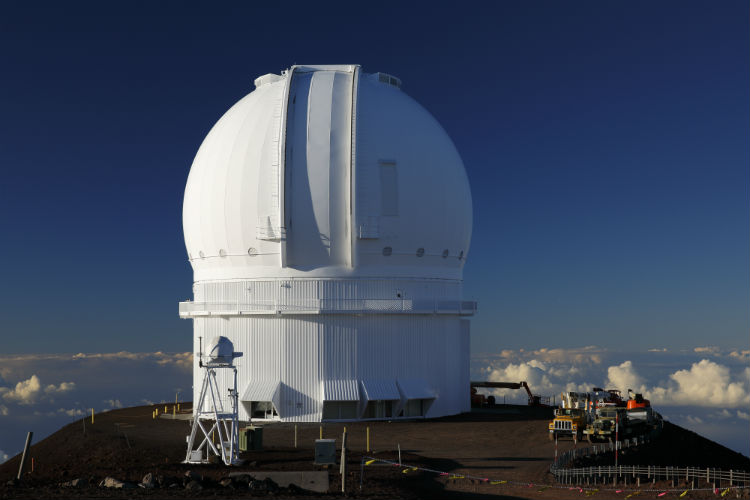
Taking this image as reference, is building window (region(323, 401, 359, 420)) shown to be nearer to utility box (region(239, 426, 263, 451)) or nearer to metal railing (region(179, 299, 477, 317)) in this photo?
metal railing (region(179, 299, 477, 317))

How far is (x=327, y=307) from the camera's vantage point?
35594 mm

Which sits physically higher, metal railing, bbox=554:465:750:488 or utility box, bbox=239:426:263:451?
utility box, bbox=239:426:263:451

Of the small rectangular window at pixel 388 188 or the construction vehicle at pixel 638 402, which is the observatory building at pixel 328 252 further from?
the construction vehicle at pixel 638 402

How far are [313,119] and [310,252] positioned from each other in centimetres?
583

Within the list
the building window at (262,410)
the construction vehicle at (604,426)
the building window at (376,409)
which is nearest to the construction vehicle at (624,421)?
the construction vehicle at (604,426)

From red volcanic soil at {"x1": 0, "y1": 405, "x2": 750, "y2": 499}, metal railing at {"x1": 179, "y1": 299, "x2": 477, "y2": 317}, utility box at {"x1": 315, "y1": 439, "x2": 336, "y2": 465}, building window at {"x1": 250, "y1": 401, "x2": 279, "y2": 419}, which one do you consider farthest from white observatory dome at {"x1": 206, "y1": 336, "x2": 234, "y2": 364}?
building window at {"x1": 250, "y1": 401, "x2": 279, "y2": 419}

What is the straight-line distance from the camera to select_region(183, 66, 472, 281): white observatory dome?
3544cm

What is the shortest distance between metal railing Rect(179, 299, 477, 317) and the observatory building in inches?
2.1

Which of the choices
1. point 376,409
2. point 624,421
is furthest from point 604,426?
point 376,409

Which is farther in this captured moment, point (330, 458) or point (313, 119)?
point (313, 119)

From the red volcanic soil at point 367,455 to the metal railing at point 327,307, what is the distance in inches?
188

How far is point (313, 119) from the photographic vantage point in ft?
119

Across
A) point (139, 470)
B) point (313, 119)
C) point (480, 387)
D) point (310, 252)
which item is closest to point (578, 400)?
point (480, 387)

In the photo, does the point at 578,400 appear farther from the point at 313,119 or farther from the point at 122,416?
the point at 122,416
